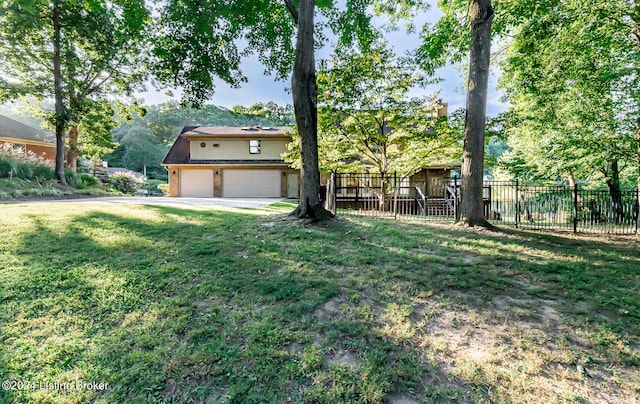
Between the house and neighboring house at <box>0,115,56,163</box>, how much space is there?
9.85 meters

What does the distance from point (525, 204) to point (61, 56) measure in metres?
22.8

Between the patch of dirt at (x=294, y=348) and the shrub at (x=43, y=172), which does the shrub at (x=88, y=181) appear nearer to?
the shrub at (x=43, y=172)

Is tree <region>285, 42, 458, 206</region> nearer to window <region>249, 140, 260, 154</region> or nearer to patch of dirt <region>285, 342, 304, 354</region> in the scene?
patch of dirt <region>285, 342, 304, 354</region>

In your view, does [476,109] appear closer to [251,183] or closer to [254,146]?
[251,183]

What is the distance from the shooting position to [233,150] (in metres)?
21.0

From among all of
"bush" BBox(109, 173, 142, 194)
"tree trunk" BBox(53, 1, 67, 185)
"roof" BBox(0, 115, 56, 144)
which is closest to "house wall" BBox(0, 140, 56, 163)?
"roof" BBox(0, 115, 56, 144)

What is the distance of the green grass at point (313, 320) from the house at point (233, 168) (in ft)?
50.5

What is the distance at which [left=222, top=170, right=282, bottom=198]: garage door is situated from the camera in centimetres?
2069

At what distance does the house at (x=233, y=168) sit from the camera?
67.4 feet

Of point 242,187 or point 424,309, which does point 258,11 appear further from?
point 242,187

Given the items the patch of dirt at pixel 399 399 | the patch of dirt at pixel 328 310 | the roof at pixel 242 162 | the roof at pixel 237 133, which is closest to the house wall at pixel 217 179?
the roof at pixel 242 162

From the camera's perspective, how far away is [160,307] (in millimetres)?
3133

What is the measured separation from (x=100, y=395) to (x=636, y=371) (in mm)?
4346

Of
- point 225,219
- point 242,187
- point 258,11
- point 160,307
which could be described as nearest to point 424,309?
point 160,307
